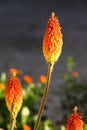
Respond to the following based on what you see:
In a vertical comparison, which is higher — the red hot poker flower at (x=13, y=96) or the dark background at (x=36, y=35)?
the dark background at (x=36, y=35)

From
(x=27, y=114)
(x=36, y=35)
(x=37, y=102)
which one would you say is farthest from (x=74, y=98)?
(x=36, y=35)

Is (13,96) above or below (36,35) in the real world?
below

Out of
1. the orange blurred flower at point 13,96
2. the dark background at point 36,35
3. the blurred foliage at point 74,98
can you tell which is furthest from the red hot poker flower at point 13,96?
the dark background at point 36,35

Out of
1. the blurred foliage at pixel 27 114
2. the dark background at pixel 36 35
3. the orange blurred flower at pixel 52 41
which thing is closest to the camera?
the orange blurred flower at pixel 52 41

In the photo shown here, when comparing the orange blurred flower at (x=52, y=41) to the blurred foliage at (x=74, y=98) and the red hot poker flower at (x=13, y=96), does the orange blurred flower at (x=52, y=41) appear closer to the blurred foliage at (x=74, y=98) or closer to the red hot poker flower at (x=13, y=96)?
the red hot poker flower at (x=13, y=96)

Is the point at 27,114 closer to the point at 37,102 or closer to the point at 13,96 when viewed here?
the point at 37,102

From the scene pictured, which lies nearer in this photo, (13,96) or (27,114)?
(13,96)

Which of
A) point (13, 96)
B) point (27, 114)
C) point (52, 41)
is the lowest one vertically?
point (13, 96)

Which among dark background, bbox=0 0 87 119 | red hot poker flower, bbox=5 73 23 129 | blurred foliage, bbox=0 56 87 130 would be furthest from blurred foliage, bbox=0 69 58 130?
red hot poker flower, bbox=5 73 23 129

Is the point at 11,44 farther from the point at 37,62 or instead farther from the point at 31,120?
the point at 31,120

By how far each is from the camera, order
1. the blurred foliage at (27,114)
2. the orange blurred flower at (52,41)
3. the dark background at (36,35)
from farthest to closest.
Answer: the dark background at (36,35) < the blurred foliage at (27,114) < the orange blurred flower at (52,41)
